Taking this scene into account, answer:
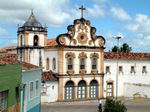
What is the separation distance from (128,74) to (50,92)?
11717mm

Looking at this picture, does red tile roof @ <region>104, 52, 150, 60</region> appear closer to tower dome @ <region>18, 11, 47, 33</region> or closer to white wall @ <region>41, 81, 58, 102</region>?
white wall @ <region>41, 81, 58, 102</region>

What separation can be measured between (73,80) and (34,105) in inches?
815

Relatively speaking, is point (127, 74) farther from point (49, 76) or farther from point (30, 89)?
point (30, 89)

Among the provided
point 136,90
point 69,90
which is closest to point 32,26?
point 69,90

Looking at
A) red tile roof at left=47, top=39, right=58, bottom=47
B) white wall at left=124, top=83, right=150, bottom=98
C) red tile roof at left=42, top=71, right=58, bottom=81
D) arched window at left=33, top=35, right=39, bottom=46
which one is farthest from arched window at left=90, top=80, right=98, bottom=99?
arched window at left=33, top=35, right=39, bottom=46

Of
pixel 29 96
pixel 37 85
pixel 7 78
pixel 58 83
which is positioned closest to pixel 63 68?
pixel 58 83

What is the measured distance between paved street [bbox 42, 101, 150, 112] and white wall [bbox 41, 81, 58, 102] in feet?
4.63

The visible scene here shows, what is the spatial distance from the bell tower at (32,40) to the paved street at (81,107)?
8.19 metres

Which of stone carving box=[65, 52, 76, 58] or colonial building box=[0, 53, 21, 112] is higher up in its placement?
stone carving box=[65, 52, 76, 58]

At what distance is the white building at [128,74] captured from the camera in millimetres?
53750

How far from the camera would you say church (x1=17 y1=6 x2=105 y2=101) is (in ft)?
164

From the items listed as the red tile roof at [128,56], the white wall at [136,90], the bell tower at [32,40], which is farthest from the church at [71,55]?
the white wall at [136,90]

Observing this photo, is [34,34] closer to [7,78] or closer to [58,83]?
[58,83]

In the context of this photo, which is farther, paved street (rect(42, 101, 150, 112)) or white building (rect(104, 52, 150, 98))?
white building (rect(104, 52, 150, 98))
